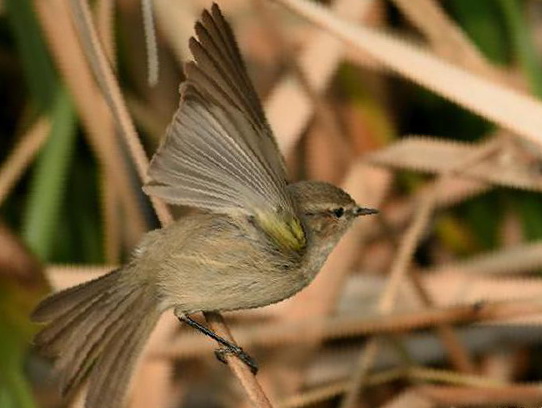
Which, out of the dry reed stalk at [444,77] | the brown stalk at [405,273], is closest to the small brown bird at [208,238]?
the dry reed stalk at [444,77]

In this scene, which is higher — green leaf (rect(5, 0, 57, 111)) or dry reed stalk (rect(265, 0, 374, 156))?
green leaf (rect(5, 0, 57, 111))

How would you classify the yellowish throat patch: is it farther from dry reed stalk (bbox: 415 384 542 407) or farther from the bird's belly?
dry reed stalk (bbox: 415 384 542 407)

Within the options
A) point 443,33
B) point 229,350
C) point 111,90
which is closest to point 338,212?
point 229,350

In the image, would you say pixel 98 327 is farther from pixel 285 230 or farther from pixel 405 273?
pixel 405 273

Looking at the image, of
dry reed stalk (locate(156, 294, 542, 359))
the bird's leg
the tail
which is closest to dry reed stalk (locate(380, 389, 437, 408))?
dry reed stalk (locate(156, 294, 542, 359))

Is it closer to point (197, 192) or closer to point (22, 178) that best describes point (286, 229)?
point (197, 192)
